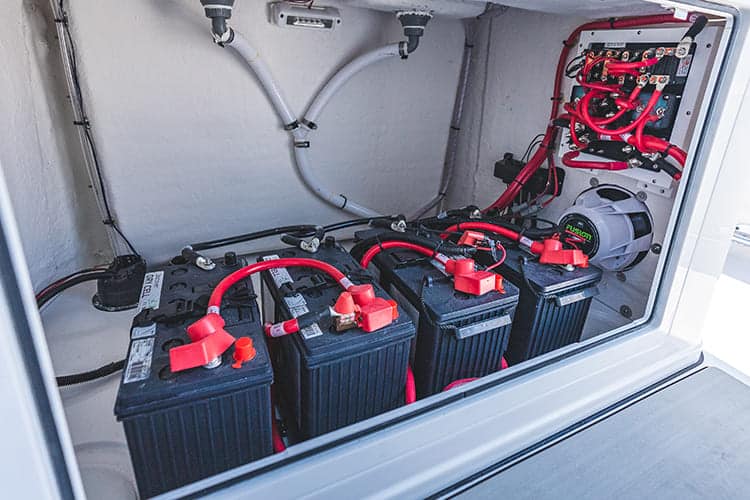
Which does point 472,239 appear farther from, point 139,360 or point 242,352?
point 139,360

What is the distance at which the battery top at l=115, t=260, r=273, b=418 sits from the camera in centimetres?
74

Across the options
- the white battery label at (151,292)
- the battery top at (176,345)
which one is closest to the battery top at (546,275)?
the battery top at (176,345)

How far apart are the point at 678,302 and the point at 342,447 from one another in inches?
35.9

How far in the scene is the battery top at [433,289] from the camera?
105cm

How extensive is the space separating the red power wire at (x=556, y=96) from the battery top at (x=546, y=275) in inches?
23.5

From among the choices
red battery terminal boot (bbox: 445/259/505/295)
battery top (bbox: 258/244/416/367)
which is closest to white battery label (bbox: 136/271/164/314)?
battery top (bbox: 258/244/416/367)

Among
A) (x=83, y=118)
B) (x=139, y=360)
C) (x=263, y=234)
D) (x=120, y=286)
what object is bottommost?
(x=120, y=286)

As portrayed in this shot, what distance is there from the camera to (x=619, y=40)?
1.42 metres

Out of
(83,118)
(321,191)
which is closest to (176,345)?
(83,118)

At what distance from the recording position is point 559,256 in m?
1.26

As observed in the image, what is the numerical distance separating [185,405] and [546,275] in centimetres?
96

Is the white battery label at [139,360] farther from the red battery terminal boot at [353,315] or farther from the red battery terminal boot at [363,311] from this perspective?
the red battery terminal boot at [363,311]

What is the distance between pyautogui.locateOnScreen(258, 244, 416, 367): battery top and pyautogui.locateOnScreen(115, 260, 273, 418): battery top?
0.24 ft

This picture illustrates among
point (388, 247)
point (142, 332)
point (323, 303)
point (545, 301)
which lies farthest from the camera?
point (388, 247)
